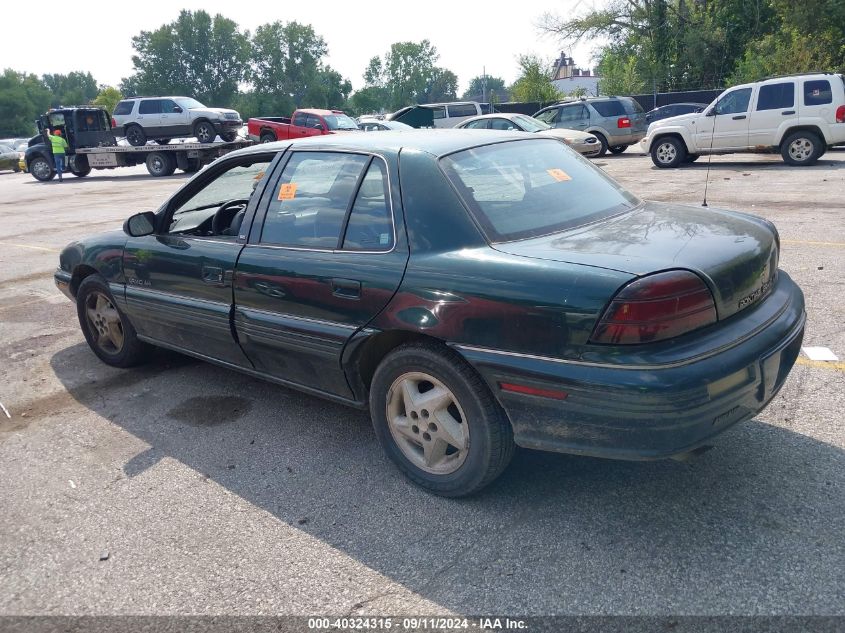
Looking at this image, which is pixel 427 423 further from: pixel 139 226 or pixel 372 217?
pixel 139 226

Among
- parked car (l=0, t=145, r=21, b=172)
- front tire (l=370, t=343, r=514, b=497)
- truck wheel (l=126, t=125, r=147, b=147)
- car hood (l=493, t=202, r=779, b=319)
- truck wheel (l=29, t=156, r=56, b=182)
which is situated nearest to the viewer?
car hood (l=493, t=202, r=779, b=319)

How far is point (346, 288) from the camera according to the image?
10.8 ft

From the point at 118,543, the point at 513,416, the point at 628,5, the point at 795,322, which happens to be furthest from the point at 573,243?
the point at 628,5

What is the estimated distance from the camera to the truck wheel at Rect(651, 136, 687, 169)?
659 inches

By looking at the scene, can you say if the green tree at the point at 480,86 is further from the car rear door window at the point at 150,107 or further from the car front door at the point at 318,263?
the car front door at the point at 318,263

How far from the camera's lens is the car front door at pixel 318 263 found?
128 inches

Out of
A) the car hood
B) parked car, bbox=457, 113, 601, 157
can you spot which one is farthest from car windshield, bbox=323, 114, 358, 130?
the car hood

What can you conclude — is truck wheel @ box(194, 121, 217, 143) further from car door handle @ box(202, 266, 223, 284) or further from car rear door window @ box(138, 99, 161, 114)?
car door handle @ box(202, 266, 223, 284)

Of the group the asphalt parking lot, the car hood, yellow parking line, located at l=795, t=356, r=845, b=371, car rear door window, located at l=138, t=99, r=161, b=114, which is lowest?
the asphalt parking lot

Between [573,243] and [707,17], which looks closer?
[573,243]

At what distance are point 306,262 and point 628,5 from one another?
42492mm

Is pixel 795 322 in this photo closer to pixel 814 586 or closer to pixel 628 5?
pixel 814 586

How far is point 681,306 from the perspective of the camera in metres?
2.60

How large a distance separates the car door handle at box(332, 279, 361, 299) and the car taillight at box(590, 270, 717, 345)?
115cm
